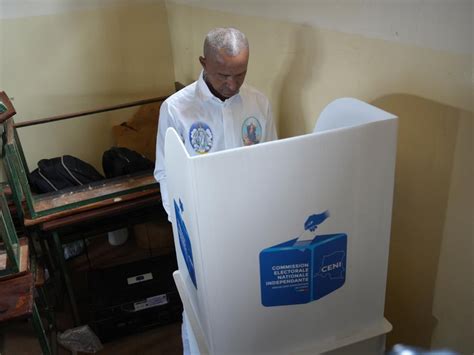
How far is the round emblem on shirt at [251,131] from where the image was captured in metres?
1.60

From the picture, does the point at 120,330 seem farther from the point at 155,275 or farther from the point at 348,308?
the point at 348,308

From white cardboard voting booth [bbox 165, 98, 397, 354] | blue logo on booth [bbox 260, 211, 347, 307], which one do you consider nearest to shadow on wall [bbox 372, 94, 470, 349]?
white cardboard voting booth [bbox 165, 98, 397, 354]

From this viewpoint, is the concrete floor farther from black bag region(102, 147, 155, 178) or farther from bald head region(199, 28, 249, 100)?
bald head region(199, 28, 249, 100)

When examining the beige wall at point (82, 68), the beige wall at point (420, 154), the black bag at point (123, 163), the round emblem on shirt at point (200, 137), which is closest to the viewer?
the beige wall at point (420, 154)

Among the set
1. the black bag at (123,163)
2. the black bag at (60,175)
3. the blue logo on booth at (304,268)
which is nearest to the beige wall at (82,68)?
the black bag at (60,175)

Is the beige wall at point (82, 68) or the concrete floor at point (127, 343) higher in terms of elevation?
the beige wall at point (82, 68)

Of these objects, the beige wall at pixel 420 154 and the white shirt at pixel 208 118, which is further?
the white shirt at pixel 208 118

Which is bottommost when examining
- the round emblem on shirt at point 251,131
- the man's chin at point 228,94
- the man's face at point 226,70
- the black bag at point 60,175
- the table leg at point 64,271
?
the table leg at point 64,271

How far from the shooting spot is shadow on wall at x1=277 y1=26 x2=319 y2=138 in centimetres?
146

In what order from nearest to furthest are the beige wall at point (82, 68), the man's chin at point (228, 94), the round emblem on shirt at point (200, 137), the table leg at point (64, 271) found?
1. the man's chin at point (228, 94)
2. the round emblem on shirt at point (200, 137)
3. the table leg at point (64, 271)
4. the beige wall at point (82, 68)

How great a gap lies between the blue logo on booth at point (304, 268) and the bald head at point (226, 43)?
64 cm

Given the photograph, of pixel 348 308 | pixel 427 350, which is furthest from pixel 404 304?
pixel 348 308

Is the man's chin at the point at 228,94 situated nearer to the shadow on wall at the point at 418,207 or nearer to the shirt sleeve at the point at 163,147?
the shirt sleeve at the point at 163,147

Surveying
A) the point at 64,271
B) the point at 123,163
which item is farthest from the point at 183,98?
the point at 64,271
